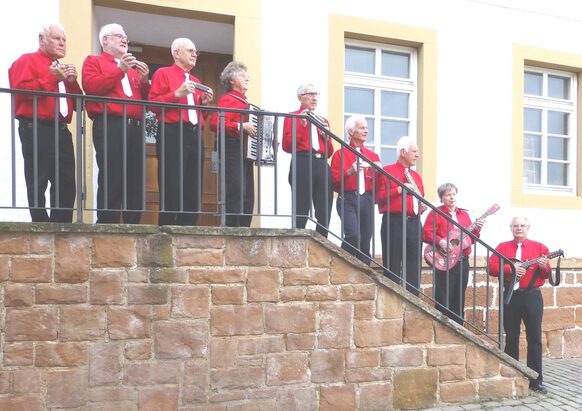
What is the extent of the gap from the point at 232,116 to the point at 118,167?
3.13 ft

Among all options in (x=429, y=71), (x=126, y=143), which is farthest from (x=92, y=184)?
(x=429, y=71)

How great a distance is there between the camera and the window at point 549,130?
6965 mm

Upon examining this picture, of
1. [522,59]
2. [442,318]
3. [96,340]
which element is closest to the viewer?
[96,340]

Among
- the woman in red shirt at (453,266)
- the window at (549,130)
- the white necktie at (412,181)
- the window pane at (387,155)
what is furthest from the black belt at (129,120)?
the window at (549,130)

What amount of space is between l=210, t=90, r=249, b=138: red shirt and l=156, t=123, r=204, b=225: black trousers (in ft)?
0.58

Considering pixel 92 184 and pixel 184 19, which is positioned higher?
pixel 184 19

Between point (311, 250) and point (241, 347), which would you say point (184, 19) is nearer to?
point (311, 250)

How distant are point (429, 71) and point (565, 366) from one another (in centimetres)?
371

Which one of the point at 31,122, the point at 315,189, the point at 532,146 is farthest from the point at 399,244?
the point at 532,146

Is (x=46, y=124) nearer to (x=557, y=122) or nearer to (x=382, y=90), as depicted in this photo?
(x=382, y=90)

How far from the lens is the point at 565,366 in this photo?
6016mm

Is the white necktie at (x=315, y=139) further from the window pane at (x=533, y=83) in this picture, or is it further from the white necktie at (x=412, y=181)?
the window pane at (x=533, y=83)

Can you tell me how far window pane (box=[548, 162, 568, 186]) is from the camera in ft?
23.2

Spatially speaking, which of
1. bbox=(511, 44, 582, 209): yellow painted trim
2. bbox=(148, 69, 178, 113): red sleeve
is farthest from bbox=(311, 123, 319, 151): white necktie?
bbox=(511, 44, 582, 209): yellow painted trim
